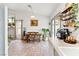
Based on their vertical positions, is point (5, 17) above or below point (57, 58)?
above

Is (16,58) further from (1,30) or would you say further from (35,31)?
(35,31)

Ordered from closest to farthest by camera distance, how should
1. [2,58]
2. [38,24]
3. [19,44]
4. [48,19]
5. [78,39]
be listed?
1. [2,58]
2. [78,39]
3. [19,44]
4. [48,19]
5. [38,24]

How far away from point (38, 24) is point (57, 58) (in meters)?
6.98

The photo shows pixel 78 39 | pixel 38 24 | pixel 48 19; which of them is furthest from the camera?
pixel 38 24

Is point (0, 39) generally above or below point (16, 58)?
above

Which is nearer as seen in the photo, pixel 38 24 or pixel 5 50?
pixel 5 50

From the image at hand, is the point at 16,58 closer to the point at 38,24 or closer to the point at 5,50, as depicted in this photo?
the point at 5,50

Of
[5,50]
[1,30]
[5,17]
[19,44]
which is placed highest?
[5,17]

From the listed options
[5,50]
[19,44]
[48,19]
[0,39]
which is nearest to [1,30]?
[0,39]

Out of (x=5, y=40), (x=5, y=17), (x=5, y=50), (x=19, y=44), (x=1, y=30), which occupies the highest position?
(x=5, y=17)

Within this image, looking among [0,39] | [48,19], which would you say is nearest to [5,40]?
[0,39]

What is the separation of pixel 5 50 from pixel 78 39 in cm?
121

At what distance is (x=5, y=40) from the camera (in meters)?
1.56

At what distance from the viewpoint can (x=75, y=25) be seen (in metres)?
2.27
